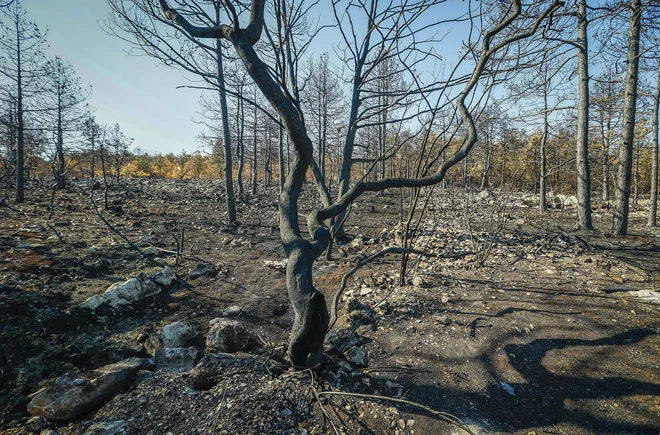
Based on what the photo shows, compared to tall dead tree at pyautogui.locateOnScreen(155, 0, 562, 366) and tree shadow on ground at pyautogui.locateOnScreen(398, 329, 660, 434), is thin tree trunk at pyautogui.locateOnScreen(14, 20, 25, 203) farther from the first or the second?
tree shadow on ground at pyautogui.locateOnScreen(398, 329, 660, 434)

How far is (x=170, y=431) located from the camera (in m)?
1.62

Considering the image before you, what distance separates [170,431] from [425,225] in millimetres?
6747

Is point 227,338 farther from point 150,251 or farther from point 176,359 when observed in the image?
point 150,251

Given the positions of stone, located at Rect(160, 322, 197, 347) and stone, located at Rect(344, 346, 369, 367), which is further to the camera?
stone, located at Rect(160, 322, 197, 347)

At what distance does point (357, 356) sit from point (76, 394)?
1.98 metres

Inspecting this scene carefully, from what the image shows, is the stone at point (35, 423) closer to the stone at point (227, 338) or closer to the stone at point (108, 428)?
the stone at point (108, 428)

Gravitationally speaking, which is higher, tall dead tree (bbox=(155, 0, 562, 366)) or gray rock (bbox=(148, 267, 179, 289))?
tall dead tree (bbox=(155, 0, 562, 366))

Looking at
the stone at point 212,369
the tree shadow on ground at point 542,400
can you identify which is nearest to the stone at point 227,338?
the stone at point 212,369

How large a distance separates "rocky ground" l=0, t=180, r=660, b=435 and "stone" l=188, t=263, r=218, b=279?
5 centimetres

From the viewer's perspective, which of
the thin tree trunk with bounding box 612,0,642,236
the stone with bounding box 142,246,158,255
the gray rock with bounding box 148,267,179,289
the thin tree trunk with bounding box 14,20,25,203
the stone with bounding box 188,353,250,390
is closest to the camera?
the stone with bounding box 188,353,250,390

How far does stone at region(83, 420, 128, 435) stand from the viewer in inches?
64.4

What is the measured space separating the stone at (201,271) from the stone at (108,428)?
3.24 m

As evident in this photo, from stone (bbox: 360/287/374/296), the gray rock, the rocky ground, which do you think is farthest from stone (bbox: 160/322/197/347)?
stone (bbox: 360/287/374/296)

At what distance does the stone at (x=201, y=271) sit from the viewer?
483 cm
